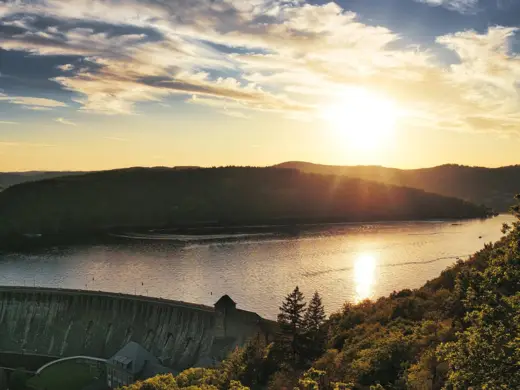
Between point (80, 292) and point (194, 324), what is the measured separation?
63.1 feet

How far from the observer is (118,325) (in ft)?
201

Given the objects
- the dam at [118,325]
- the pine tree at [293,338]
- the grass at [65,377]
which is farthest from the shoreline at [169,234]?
the pine tree at [293,338]

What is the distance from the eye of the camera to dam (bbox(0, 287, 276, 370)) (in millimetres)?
52312

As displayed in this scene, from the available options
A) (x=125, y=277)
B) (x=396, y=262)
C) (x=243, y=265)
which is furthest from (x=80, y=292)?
(x=396, y=262)

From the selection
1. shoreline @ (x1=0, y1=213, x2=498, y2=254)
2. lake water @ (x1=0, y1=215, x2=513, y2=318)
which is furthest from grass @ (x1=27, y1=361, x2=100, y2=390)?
shoreline @ (x1=0, y1=213, x2=498, y2=254)

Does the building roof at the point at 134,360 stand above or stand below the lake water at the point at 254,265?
below

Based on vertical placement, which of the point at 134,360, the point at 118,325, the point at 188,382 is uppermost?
the point at 188,382

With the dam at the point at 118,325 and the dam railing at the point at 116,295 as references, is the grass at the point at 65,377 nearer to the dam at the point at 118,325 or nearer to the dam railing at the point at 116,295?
the dam at the point at 118,325

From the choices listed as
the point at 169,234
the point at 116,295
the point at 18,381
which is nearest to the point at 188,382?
the point at 18,381

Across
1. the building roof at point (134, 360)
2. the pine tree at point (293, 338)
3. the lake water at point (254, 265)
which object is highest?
the pine tree at point (293, 338)

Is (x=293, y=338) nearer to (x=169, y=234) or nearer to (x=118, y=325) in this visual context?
(x=118, y=325)

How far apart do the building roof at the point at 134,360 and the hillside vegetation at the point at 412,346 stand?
12727 mm

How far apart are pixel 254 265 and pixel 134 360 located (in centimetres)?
5451

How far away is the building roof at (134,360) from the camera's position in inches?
1854
